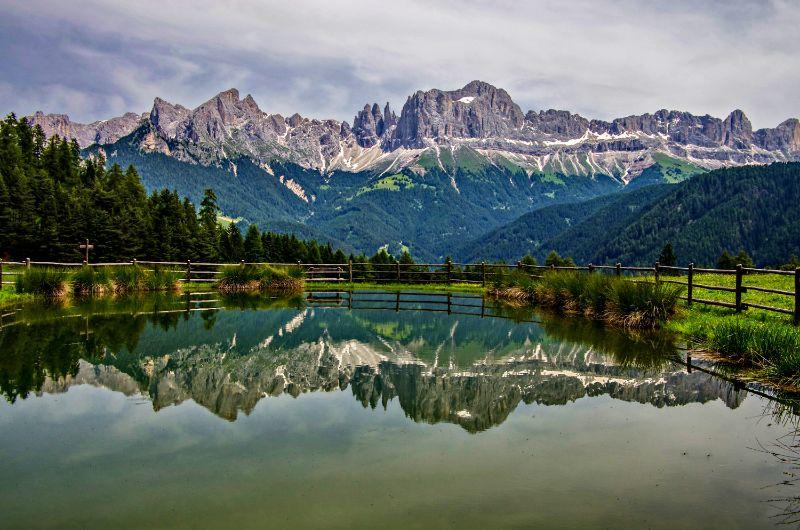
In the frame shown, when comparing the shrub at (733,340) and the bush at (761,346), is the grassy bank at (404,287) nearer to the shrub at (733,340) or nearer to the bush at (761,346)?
the shrub at (733,340)

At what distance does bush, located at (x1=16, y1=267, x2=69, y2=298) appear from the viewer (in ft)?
95.0

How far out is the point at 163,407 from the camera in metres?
10.2

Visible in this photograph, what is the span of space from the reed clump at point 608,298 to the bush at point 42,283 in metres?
23.0

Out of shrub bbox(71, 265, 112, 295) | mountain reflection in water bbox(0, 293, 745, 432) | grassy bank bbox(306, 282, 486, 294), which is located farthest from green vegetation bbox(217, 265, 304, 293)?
mountain reflection in water bbox(0, 293, 745, 432)

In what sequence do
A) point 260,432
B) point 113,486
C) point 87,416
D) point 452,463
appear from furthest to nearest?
1. point 87,416
2. point 260,432
3. point 452,463
4. point 113,486

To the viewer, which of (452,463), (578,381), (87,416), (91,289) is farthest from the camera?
(91,289)

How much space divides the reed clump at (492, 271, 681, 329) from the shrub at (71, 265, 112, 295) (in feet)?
71.7

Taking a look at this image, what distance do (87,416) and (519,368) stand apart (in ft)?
28.9

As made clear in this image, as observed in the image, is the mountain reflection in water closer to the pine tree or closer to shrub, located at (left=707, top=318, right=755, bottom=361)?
shrub, located at (left=707, top=318, right=755, bottom=361)

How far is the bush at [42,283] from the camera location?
29.0 meters

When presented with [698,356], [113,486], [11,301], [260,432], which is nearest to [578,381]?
[698,356]

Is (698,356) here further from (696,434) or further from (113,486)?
(113,486)

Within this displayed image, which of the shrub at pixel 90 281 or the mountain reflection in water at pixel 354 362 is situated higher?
the shrub at pixel 90 281

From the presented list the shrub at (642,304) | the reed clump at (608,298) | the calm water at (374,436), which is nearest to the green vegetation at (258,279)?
the reed clump at (608,298)
